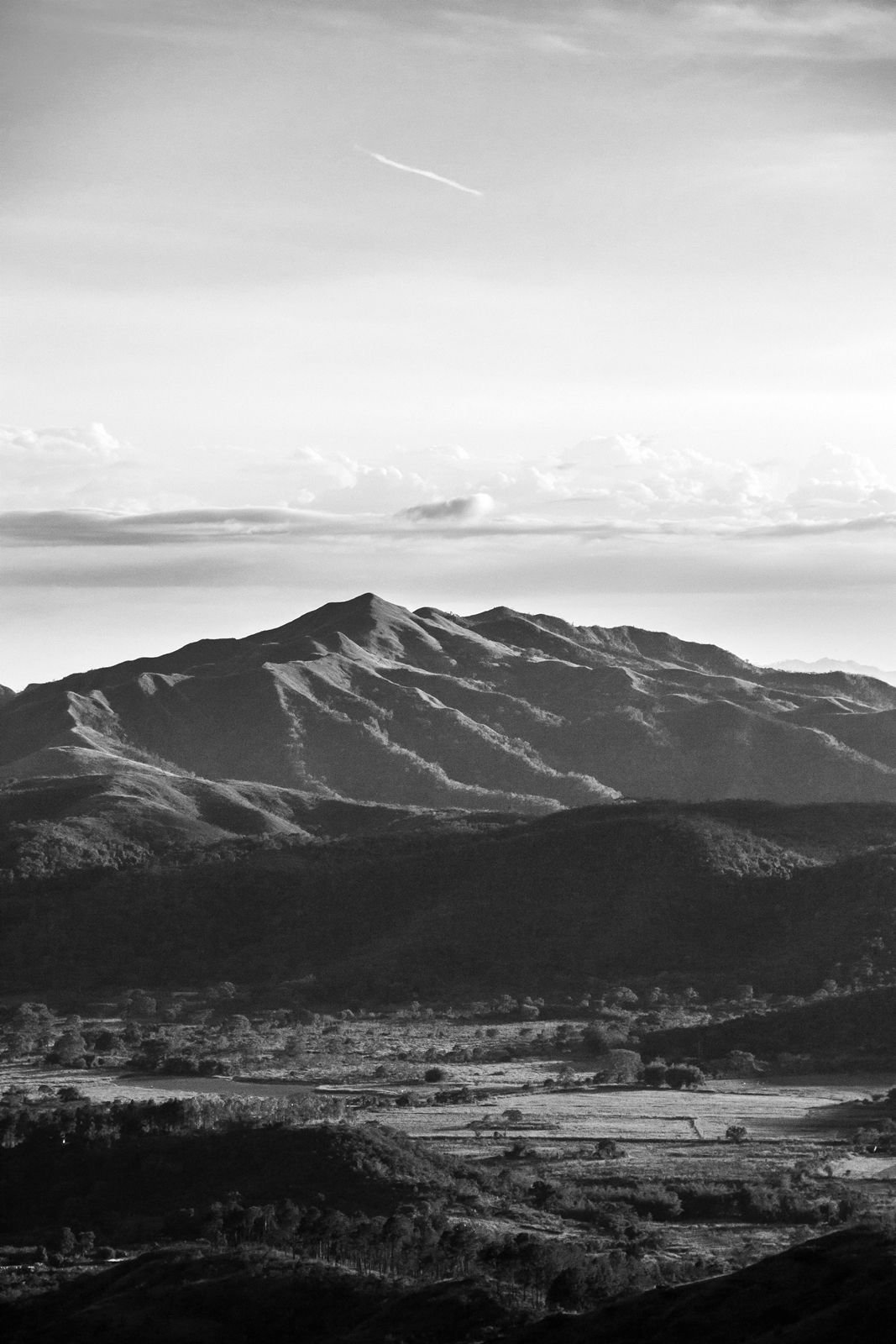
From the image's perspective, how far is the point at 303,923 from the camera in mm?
135125

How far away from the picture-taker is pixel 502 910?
130m

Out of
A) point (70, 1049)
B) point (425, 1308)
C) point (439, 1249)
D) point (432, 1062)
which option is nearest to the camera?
point (425, 1308)

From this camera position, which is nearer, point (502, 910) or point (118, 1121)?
point (118, 1121)

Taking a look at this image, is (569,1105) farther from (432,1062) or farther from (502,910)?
(502,910)

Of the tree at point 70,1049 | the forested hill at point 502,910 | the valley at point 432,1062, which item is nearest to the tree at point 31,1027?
the valley at point 432,1062

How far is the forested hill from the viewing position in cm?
12025

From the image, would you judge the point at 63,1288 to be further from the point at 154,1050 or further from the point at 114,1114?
the point at 154,1050

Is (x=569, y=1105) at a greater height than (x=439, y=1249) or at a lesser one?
lesser

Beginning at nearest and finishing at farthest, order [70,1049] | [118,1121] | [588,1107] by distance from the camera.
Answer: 1. [118,1121]
2. [588,1107]
3. [70,1049]

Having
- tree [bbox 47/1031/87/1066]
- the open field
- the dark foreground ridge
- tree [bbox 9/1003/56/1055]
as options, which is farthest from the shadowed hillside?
tree [bbox 9/1003/56/1055]

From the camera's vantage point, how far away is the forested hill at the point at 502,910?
4734 inches

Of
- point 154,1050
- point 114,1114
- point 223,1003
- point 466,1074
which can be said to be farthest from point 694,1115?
point 223,1003

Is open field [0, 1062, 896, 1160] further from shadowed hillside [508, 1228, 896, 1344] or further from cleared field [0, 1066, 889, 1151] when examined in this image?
shadowed hillside [508, 1228, 896, 1344]

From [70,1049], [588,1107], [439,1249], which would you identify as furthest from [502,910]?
[439,1249]
